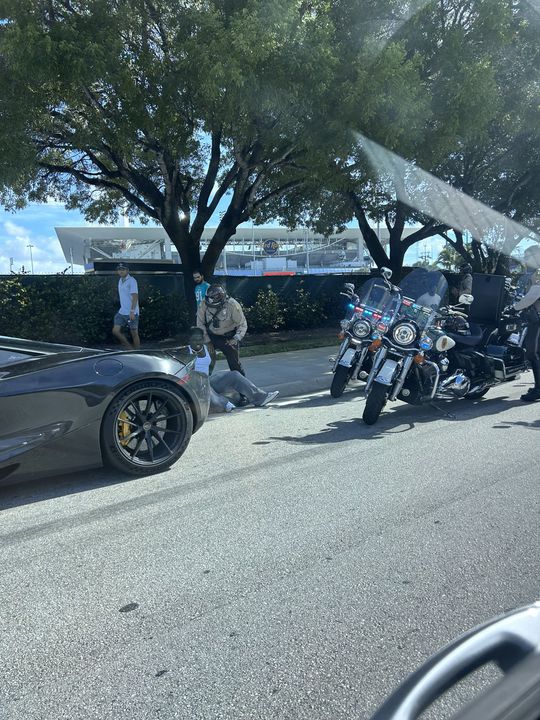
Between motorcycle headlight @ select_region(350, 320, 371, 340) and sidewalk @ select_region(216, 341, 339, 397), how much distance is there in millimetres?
2361

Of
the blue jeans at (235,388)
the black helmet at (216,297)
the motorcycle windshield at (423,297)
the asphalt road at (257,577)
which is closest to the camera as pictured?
the asphalt road at (257,577)

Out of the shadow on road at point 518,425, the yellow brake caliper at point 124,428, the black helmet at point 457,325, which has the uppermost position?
the black helmet at point 457,325

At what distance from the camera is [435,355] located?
7.41 m

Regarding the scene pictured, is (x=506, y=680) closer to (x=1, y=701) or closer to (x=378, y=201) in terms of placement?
(x=1, y=701)

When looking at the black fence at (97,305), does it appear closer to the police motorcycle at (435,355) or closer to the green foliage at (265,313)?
the green foliage at (265,313)

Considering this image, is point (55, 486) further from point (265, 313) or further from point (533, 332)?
point (265, 313)

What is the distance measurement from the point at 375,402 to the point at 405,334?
0.83 meters

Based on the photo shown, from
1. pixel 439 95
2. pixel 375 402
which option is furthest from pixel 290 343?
pixel 375 402

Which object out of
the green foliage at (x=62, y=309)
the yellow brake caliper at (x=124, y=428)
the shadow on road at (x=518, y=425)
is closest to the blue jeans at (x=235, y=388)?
the shadow on road at (x=518, y=425)

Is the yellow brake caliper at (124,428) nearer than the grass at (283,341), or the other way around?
the yellow brake caliper at (124,428)

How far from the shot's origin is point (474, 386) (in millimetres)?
7957

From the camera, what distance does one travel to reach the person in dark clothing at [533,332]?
7926mm

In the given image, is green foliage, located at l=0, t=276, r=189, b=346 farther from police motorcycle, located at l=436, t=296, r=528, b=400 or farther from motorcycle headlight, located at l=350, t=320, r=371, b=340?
police motorcycle, located at l=436, t=296, r=528, b=400

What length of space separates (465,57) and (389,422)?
873cm
